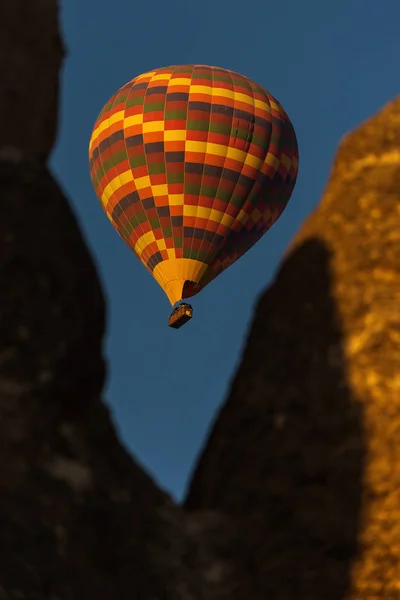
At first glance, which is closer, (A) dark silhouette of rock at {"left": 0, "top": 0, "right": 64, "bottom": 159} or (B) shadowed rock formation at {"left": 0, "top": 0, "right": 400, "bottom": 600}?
(B) shadowed rock formation at {"left": 0, "top": 0, "right": 400, "bottom": 600}

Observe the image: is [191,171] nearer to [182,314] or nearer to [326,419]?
[182,314]

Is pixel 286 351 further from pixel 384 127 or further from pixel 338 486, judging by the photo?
pixel 384 127

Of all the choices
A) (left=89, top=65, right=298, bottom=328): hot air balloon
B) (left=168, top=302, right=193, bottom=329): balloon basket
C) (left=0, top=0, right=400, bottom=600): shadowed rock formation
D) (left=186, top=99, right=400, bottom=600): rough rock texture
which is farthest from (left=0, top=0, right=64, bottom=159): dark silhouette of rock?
(left=168, top=302, right=193, bottom=329): balloon basket

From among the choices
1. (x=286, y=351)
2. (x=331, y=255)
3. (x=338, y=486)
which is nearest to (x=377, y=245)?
(x=331, y=255)

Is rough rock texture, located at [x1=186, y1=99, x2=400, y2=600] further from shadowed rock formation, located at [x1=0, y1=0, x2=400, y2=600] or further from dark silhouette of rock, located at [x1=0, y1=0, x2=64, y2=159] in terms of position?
dark silhouette of rock, located at [x1=0, y1=0, x2=64, y2=159]

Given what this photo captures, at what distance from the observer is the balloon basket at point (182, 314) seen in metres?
32.0

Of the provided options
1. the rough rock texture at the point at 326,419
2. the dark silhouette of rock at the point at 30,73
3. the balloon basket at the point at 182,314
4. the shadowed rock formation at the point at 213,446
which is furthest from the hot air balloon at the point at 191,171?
the shadowed rock formation at the point at 213,446

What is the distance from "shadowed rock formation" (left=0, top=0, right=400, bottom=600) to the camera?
7215 millimetres

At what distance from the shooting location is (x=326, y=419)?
303 inches

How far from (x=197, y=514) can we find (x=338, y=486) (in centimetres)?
110

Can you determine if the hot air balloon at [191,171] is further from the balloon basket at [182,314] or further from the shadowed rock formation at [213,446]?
the shadowed rock formation at [213,446]

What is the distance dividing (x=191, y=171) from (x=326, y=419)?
904 inches

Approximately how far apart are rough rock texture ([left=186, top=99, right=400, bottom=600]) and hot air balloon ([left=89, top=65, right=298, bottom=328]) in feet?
70.7

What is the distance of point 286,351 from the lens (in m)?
8.06
